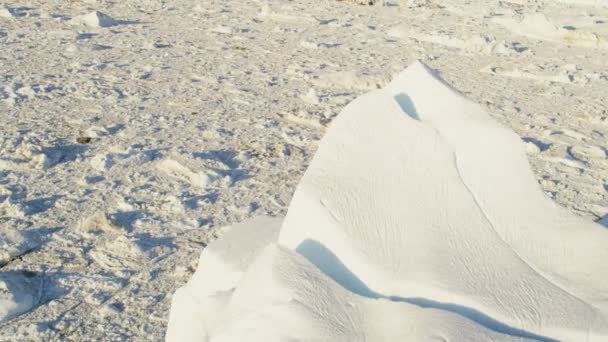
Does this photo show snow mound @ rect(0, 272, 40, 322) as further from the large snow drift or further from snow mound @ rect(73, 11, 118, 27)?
snow mound @ rect(73, 11, 118, 27)

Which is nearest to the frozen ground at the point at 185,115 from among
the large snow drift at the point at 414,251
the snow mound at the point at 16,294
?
the snow mound at the point at 16,294

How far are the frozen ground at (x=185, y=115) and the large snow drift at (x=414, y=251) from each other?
33.7 inches

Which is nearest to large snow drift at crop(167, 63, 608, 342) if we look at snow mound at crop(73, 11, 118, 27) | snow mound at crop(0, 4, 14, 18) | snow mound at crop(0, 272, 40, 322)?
snow mound at crop(0, 272, 40, 322)

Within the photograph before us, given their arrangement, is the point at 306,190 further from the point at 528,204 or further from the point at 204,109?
the point at 204,109

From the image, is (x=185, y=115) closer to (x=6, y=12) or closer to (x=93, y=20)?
(x=93, y=20)

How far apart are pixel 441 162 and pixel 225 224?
61.5 inches

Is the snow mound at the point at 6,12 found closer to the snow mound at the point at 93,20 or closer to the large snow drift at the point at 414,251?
the snow mound at the point at 93,20

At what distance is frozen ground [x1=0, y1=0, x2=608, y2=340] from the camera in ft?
9.63

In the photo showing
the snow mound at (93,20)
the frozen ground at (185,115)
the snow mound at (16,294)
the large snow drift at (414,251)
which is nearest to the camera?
the large snow drift at (414,251)

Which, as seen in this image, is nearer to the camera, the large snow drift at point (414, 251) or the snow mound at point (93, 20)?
the large snow drift at point (414, 251)

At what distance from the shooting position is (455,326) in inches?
63.7

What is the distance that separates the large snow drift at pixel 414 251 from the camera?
1696 millimetres

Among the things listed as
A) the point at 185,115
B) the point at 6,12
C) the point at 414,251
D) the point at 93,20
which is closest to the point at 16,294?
the point at 414,251

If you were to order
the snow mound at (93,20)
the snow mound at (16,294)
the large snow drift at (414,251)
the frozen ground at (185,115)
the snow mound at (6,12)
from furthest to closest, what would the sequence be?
the snow mound at (6,12) < the snow mound at (93,20) < the frozen ground at (185,115) < the snow mound at (16,294) < the large snow drift at (414,251)
